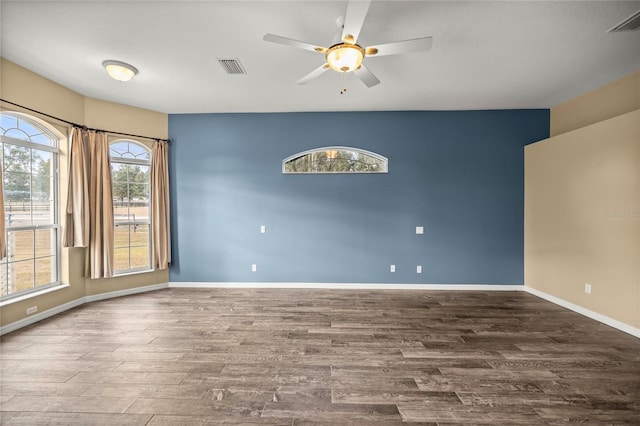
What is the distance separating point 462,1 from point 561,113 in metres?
3.42

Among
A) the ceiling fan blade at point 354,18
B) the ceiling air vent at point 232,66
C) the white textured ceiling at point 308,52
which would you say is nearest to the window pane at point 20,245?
the white textured ceiling at point 308,52

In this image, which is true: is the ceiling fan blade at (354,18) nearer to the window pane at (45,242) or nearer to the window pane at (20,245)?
the window pane at (20,245)

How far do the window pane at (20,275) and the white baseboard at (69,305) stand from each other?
1.26 feet

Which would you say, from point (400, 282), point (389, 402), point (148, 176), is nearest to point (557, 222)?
point (400, 282)

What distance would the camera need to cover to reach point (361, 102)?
4281 millimetres

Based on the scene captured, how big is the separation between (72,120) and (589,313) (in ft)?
24.2

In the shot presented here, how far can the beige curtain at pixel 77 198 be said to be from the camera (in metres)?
3.74

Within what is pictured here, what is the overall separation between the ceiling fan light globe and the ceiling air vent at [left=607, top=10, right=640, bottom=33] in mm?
2319

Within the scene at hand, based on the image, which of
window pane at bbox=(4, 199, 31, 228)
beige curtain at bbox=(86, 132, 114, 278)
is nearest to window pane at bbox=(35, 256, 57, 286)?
beige curtain at bbox=(86, 132, 114, 278)

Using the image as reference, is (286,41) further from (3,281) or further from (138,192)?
(3,281)

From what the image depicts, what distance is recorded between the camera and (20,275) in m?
3.33

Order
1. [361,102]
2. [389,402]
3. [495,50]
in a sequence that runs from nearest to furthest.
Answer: [389,402] → [495,50] → [361,102]

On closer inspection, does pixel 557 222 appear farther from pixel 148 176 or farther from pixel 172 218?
pixel 148 176

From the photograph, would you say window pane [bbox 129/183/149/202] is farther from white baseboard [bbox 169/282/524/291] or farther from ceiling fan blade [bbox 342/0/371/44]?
ceiling fan blade [bbox 342/0/371/44]
